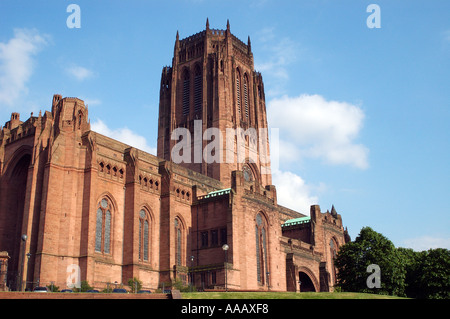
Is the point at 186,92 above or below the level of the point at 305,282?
above

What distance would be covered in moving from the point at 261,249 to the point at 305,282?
12922 millimetres

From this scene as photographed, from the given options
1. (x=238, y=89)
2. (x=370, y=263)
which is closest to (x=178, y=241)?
(x=370, y=263)

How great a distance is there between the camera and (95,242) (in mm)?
52844

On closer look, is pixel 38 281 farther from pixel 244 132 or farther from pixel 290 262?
pixel 244 132

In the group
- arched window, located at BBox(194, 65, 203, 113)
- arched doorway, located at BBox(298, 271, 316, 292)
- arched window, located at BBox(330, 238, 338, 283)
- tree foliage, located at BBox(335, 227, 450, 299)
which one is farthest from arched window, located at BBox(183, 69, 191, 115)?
tree foliage, located at BBox(335, 227, 450, 299)

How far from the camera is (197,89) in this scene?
310ft

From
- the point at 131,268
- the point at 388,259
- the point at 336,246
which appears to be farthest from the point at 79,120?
the point at 336,246

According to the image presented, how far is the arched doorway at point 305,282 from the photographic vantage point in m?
74.0

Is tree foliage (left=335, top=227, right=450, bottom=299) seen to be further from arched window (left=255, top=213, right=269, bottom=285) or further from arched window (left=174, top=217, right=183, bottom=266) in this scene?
arched window (left=174, top=217, right=183, bottom=266)

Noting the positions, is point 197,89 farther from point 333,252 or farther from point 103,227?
point 103,227

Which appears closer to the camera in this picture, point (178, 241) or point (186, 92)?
point (178, 241)

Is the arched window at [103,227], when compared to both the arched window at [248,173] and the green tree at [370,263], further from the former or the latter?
the arched window at [248,173]
